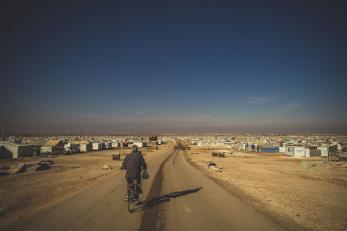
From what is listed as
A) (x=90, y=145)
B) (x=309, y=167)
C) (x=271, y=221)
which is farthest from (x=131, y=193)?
(x=90, y=145)

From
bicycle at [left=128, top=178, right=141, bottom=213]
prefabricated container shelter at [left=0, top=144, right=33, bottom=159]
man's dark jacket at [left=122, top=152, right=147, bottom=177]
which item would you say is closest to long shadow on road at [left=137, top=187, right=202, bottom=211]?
bicycle at [left=128, top=178, right=141, bottom=213]

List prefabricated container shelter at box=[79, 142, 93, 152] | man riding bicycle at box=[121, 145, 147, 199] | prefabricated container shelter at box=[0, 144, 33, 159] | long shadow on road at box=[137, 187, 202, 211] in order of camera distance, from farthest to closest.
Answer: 1. prefabricated container shelter at box=[79, 142, 93, 152]
2. prefabricated container shelter at box=[0, 144, 33, 159]
3. long shadow on road at box=[137, 187, 202, 211]
4. man riding bicycle at box=[121, 145, 147, 199]

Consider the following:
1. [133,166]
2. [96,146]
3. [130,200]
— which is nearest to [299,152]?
[96,146]

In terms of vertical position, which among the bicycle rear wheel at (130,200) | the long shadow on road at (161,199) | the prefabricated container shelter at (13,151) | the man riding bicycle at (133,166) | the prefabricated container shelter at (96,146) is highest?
the man riding bicycle at (133,166)

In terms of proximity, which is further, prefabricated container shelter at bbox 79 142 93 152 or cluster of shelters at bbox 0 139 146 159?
prefabricated container shelter at bbox 79 142 93 152

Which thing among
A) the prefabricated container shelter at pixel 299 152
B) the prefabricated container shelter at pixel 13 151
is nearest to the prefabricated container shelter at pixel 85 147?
the prefabricated container shelter at pixel 13 151

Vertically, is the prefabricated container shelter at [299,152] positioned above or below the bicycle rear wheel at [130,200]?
below

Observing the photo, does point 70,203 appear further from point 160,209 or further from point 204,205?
point 204,205

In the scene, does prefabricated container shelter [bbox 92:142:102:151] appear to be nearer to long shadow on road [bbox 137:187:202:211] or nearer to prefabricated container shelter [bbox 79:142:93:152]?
prefabricated container shelter [bbox 79:142:93:152]

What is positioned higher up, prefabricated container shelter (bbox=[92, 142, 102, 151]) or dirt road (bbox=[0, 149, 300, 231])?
dirt road (bbox=[0, 149, 300, 231])

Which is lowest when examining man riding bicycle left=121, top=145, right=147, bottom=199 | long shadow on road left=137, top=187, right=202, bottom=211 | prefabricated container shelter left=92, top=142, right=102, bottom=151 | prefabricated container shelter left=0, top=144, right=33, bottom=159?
prefabricated container shelter left=92, top=142, right=102, bottom=151

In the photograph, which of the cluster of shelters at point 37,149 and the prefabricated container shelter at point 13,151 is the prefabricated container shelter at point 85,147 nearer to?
the cluster of shelters at point 37,149

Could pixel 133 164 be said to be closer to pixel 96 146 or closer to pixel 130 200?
pixel 130 200

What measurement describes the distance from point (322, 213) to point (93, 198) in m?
9.24
